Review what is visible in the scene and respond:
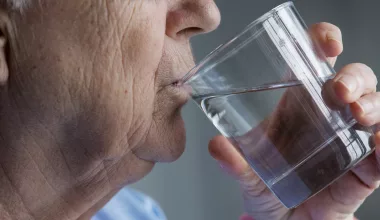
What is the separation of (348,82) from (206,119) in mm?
1242

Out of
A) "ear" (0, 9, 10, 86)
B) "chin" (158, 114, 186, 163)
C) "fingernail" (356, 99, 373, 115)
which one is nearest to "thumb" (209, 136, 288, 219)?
"chin" (158, 114, 186, 163)

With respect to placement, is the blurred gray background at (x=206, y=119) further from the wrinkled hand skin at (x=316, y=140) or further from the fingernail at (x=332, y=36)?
the fingernail at (x=332, y=36)

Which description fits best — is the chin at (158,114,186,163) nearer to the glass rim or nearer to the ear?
the glass rim

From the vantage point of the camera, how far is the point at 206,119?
2.11 metres

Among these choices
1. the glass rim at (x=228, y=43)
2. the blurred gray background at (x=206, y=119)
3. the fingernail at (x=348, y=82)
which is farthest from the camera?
the blurred gray background at (x=206, y=119)

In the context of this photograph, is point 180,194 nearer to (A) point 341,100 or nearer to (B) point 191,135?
(B) point 191,135

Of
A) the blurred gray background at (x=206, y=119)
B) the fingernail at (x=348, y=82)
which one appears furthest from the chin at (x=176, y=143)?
the blurred gray background at (x=206, y=119)

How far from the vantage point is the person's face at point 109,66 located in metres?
0.83

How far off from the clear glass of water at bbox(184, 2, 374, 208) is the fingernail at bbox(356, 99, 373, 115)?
0.02m

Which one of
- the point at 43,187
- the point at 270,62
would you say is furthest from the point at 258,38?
the point at 43,187

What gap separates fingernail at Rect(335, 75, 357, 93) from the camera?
2.87 feet

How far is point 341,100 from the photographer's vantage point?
0.86 m

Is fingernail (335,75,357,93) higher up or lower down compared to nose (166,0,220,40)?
lower down

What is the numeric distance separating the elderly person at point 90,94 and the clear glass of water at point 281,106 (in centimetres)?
4
